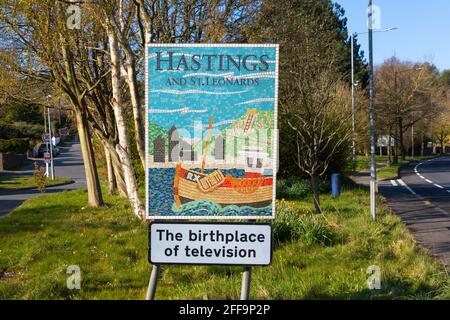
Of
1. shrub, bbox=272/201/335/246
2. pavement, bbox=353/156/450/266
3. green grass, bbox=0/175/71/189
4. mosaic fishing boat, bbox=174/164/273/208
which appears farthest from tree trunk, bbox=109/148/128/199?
green grass, bbox=0/175/71/189

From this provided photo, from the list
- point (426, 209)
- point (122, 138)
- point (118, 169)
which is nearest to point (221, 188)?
point (122, 138)

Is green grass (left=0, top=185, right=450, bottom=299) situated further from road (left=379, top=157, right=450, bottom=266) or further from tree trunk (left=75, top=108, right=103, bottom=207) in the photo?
tree trunk (left=75, top=108, right=103, bottom=207)

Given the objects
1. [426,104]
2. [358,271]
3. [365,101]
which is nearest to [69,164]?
[365,101]

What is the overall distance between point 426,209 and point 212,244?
598 inches

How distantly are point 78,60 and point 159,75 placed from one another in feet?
36.8

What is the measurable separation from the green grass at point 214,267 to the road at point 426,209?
26.3 inches

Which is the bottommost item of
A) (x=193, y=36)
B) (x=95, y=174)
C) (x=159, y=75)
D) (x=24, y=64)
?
(x=95, y=174)

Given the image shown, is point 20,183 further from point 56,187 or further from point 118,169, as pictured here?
point 118,169

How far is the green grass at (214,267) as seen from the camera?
21.0 feet

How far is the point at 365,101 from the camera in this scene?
1382 inches

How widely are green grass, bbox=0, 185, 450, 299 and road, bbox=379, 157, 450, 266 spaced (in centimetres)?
67

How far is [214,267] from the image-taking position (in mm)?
7777

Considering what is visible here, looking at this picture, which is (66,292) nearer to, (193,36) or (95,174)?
(95,174)

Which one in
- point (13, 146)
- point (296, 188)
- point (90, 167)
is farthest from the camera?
point (13, 146)
